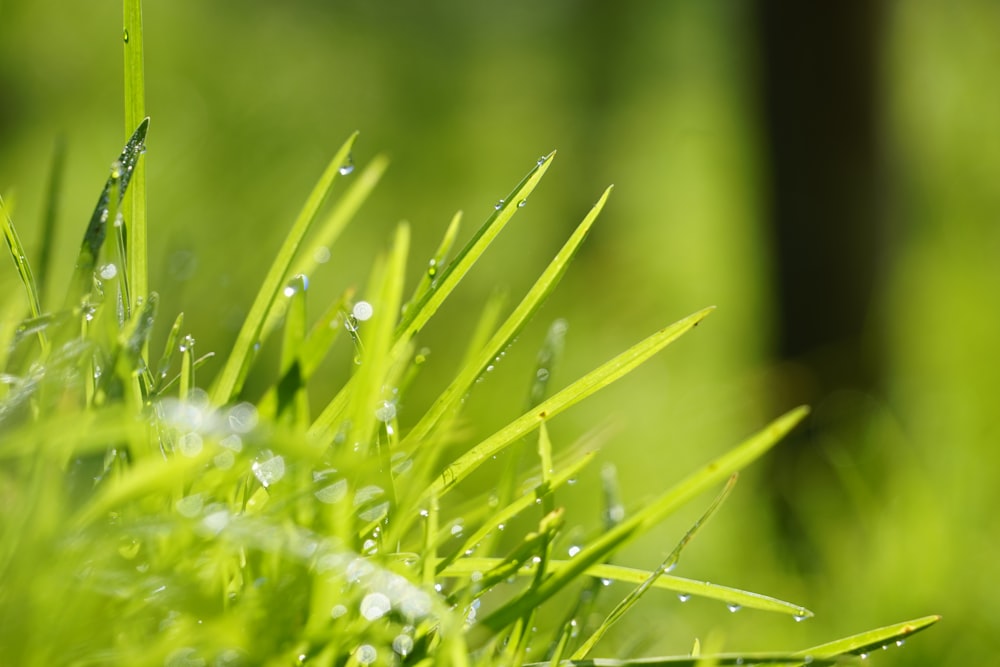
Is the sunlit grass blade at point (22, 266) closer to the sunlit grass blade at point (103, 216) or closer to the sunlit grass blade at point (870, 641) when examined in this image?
the sunlit grass blade at point (103, 216)

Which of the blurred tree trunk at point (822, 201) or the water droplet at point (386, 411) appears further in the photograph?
the blurred tree trunk at point (822, 201)

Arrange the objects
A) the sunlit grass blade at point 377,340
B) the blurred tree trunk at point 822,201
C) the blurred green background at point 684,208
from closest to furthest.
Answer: the sunlit grass blade at point 377,340 < the blurred green background at point 684,208 < the blurred tree trunk at point 822,201

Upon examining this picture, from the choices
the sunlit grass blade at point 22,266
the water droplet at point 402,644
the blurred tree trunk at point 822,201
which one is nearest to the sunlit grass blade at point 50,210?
the sunlit grass blade at point 22,266

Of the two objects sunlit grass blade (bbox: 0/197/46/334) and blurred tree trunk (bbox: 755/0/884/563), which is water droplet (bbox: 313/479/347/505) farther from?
blurred tree trunk (bbox: 755/0/884/563)

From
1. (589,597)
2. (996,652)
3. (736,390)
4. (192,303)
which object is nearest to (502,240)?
(736,390)

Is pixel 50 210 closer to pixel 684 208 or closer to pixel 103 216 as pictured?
Result: pixel 103 216

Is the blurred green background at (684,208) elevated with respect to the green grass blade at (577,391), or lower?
elevated

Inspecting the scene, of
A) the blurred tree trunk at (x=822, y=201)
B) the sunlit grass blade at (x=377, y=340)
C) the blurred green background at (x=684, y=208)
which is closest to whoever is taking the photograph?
the sunlit grass blade at (x=377, y=340)

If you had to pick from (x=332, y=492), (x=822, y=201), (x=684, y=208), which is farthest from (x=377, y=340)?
(x=684, y=208)
